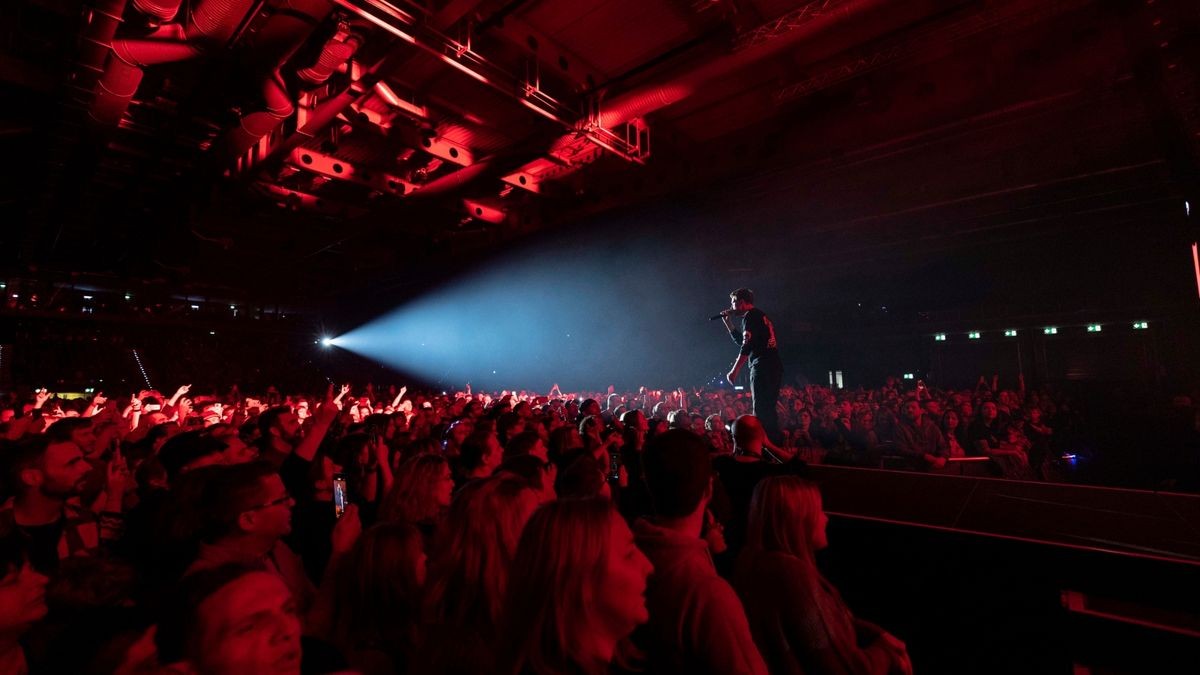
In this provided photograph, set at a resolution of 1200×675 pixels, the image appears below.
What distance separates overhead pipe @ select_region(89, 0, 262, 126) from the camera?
3.31 meters

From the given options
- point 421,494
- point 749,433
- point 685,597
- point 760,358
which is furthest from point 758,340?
point 685,597

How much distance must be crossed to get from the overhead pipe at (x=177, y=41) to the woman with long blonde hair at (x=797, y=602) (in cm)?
413

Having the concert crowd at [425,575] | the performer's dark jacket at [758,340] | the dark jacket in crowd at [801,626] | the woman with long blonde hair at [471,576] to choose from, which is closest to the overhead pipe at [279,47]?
the concert crowd at [425,575]

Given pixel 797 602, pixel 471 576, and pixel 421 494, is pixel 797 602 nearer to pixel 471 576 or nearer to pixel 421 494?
pixel 471 576

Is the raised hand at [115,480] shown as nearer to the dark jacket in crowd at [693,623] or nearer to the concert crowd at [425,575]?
the concert crowd at [425,575]

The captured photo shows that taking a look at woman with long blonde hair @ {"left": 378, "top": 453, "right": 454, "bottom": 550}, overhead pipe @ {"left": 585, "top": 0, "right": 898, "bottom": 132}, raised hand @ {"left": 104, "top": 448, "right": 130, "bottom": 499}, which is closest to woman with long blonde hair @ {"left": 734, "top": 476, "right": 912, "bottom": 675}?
woman with long blonde hair @ {"left": 378, "top": 453, "right": 454, "bottom": 550}

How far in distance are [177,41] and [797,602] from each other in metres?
4.89

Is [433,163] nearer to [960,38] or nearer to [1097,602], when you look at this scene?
[960,38]

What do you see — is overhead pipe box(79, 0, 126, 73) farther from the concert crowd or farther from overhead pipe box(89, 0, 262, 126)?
the concert crowd

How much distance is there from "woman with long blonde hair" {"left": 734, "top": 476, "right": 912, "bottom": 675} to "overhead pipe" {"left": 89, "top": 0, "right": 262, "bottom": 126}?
4.13 meters

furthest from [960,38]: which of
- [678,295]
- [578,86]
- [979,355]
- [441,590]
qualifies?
[979,355]

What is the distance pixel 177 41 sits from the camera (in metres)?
3.54

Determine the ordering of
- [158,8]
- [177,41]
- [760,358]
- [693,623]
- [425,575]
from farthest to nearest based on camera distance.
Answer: [760,358]
[177,41]
[158,8]
[425,575]
[693,623]

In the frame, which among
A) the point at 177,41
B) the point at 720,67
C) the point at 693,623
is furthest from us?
the point at 720,67
